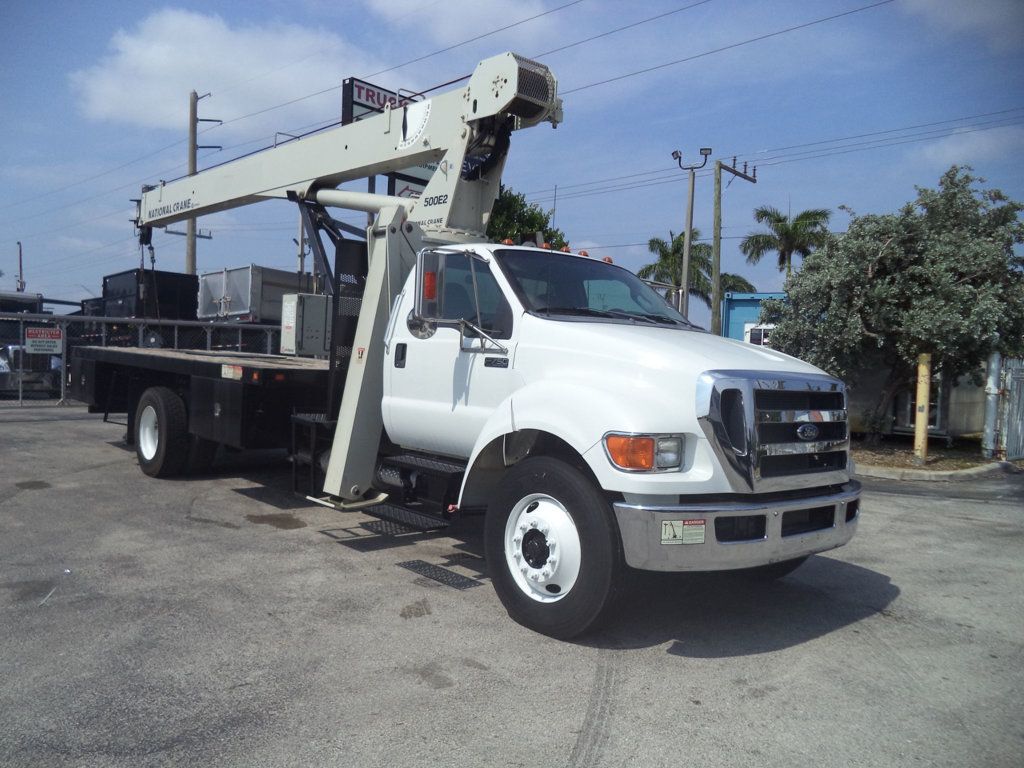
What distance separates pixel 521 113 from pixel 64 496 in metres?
5.79

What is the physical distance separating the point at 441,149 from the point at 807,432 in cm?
425

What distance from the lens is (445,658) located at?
13.8ft

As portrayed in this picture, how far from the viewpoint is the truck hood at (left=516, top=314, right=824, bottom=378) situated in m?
4.43

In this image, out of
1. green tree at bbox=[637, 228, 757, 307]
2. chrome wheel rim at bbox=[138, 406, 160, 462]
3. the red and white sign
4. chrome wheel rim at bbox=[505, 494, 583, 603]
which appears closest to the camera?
chrome wheel rim at bbox=[505, 494, 583, 603]

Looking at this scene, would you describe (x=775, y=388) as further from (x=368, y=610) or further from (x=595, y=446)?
(x=368, y=610)

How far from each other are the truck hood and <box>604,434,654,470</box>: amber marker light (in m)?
0.46

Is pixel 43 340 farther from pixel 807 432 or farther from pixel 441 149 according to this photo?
pixel 807 432

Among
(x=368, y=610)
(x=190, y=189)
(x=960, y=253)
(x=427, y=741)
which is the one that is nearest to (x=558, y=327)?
(x=368, y=610)

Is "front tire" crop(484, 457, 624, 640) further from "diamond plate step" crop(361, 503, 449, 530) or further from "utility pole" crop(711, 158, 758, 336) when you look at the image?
"utility pole" crop(711, 158, 758, 336)

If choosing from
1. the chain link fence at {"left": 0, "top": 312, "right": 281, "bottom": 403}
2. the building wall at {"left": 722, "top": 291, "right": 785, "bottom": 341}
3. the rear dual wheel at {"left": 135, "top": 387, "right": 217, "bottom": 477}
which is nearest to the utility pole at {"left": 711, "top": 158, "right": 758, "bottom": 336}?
the building wall at {"left": 722, "top": 291, "right": 785, "bottom": 341}

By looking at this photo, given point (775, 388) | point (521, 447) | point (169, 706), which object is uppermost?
point (775, 388)

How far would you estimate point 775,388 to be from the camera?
14.6ft

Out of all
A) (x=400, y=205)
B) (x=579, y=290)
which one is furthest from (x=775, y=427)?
(x=400, y=205)

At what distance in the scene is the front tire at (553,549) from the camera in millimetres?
4207
